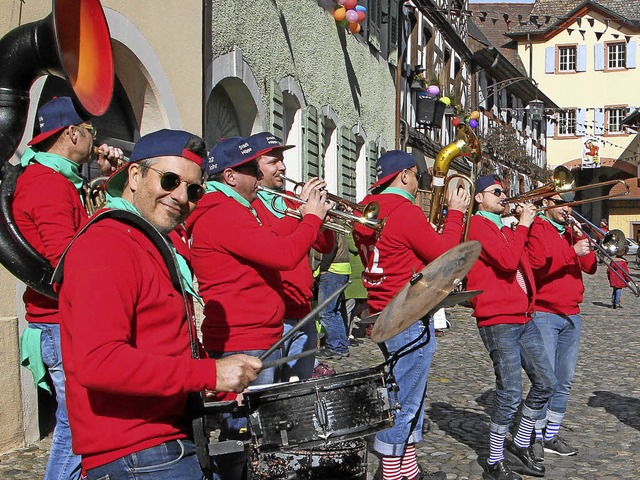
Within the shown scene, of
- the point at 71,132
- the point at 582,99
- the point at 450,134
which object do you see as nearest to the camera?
the point at 71,132

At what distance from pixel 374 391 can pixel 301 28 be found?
31.6 feet

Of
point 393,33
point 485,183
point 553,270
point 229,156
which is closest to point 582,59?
point 393,33

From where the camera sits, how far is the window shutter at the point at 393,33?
1789 centimetres

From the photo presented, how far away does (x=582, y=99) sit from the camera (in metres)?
48.6

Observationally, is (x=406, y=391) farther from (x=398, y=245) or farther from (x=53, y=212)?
(x=53, y=212)

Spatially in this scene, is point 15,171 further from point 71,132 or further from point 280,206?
point 280,206

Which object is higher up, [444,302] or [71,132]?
[71,132]

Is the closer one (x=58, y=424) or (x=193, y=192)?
(x=193, y=192)

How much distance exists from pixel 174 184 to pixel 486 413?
17.2 feet

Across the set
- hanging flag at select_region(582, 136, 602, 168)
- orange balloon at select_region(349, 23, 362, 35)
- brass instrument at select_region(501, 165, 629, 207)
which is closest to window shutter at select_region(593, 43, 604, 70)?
hanging flag at select_region(582, 136, 602, 168)

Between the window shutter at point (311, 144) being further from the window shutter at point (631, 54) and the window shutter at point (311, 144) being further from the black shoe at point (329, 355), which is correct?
the window shutter at point (631, 54)

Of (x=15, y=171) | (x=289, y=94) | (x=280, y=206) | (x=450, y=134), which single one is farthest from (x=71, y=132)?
(x=450, y=134)

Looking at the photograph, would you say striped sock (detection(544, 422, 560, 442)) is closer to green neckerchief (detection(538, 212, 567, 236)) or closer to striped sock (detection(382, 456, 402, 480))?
green neckerchief (detection(538, 212, 567, 236))

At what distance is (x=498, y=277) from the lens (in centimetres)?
547
